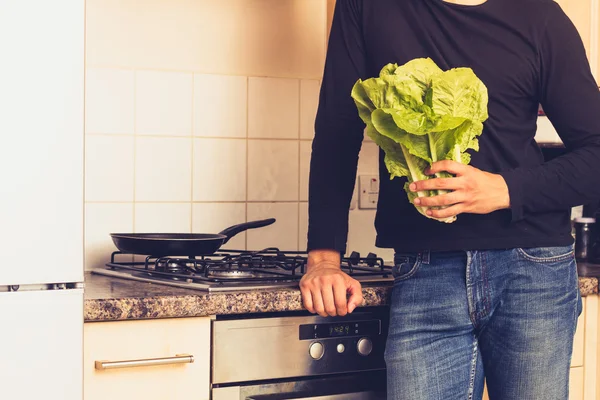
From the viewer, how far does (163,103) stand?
7.21 ft

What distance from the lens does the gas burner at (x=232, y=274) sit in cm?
177

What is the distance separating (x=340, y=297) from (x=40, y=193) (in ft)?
1.92

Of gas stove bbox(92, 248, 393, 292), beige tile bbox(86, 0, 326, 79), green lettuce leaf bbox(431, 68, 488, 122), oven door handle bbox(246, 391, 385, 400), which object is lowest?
oven door handle bbox(246, 391, 385, 400)

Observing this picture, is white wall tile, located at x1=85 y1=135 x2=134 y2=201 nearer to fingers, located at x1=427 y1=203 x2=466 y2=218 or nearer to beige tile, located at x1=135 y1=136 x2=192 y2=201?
beige tile, located at x1=135 y1=136 x2=192 y2=201

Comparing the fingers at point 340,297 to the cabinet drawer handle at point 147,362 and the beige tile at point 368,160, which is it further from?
the beige tile at point 368,160

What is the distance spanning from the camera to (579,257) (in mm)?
2318

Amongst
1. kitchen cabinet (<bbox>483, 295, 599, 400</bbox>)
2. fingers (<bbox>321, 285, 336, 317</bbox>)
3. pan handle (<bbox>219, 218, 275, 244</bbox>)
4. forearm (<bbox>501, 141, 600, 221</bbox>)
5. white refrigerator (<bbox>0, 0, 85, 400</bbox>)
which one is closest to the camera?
white refrigerator (<bbox>0, 0, 85, 400</bbox>)

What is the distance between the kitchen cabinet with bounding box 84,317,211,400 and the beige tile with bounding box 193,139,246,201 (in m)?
0.72

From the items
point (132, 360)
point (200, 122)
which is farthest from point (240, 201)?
point (132, 360)

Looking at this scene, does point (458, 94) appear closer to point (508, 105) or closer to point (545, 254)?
point (508, 105)

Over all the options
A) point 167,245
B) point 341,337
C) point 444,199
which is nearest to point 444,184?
point 444,199

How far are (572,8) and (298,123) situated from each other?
0.84 m

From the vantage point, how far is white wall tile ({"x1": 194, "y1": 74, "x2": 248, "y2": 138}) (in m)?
2.24

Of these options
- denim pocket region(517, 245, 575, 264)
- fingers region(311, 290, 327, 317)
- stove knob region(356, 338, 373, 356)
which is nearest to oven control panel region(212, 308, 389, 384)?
stove knob region(356, 338, 373, 356)
